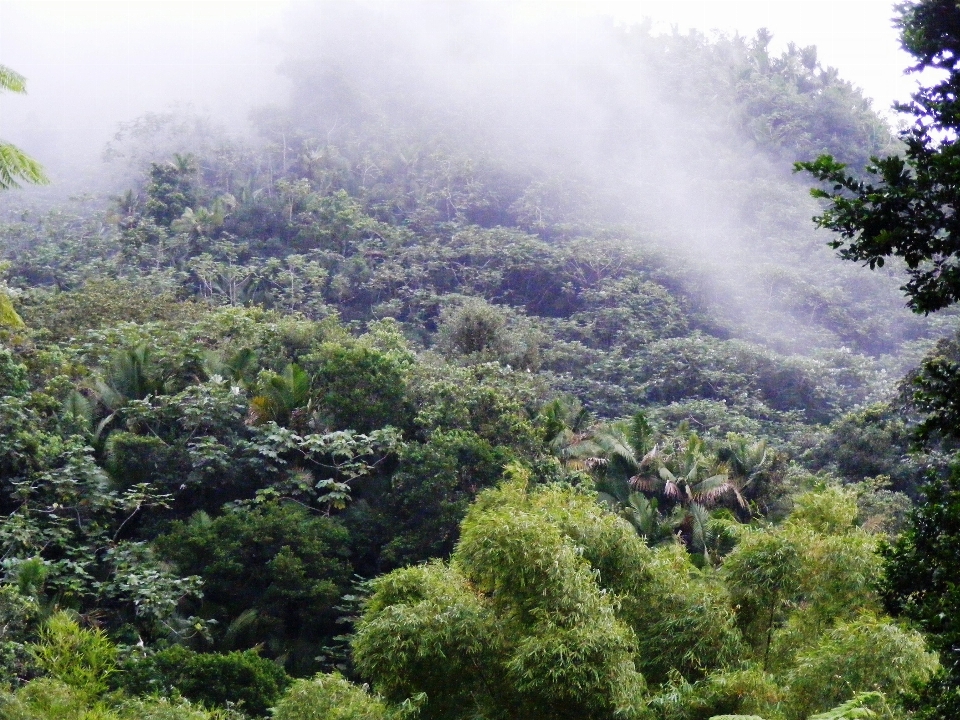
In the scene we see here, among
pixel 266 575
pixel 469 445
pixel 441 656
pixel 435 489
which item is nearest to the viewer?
pixel 441 656

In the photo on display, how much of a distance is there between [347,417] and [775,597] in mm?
10079

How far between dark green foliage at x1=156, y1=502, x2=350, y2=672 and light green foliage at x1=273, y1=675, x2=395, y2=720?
16.6ft

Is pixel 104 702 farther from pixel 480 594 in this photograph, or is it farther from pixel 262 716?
pixel 480 594

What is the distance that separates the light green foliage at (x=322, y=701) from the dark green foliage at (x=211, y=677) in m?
2.48

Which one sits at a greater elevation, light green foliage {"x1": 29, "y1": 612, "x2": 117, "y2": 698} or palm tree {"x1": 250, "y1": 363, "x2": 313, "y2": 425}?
palm tree {"x1": 250, "y1": 363, "x2": 313, "y2": 425}

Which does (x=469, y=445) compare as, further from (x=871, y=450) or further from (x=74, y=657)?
(x=871, y=450)

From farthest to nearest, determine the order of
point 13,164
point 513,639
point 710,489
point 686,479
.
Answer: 1. point 686,479
2. point 710,489
3. point 513,639
4. point 13,164

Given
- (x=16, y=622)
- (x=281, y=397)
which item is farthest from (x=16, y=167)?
(x=281, y=397)

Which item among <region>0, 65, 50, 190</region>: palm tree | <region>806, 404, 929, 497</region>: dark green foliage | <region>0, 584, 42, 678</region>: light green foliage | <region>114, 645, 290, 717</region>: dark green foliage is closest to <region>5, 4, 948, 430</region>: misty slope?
<region>806, 404, 929, 497</region>: dark green foliage

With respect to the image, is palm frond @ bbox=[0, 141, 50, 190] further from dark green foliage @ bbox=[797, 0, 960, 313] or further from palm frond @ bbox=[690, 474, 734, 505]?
palm frond @ bbox=[690, 474, 734, 505]

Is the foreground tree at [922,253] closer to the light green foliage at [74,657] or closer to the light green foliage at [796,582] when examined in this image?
the light green foliage at [796,582]

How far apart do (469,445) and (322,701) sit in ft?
25.1

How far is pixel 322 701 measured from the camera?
9.52 meters

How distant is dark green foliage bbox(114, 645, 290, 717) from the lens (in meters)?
11.8
